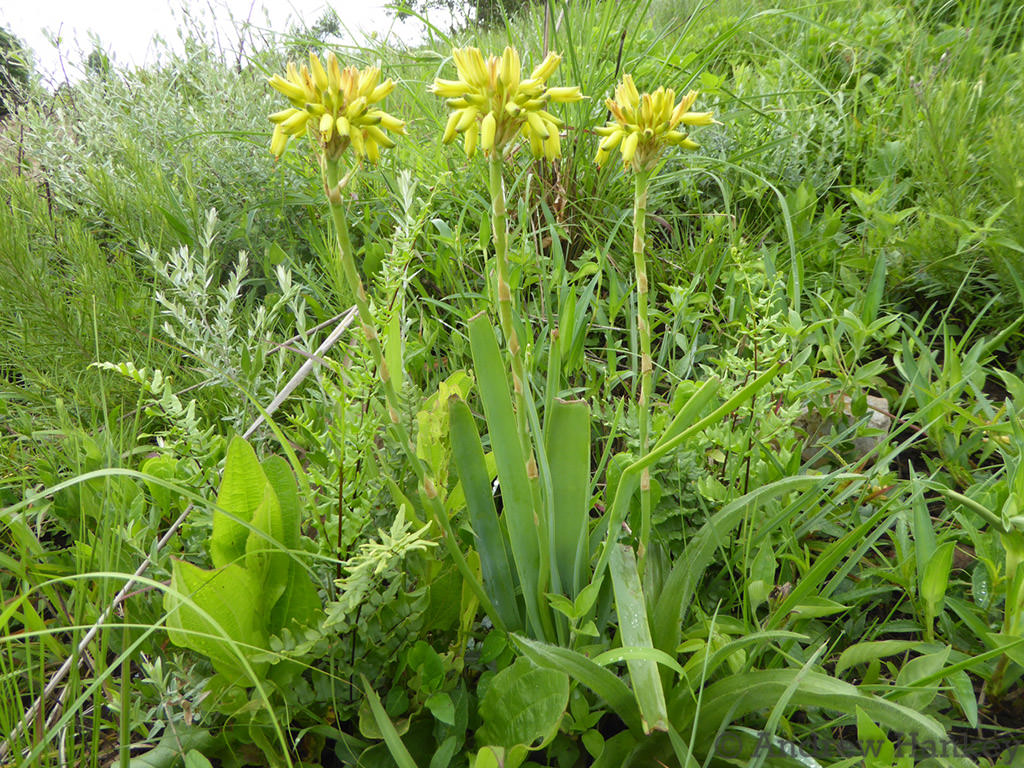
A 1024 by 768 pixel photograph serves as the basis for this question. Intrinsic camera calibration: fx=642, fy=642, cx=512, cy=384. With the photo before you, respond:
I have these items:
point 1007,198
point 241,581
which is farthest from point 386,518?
point 1007,198

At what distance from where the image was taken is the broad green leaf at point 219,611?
0.92m

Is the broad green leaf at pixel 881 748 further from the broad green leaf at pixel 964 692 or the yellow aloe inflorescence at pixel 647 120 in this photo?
the yellow aloe inflorescence at pixel 647 120

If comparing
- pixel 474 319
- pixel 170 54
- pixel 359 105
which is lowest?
pixel 474 319

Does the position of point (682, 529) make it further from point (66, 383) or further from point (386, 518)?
point (66, 383)

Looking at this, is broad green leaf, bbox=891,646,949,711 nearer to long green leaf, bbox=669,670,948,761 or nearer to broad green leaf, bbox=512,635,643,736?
long green leaf, bbox=669,670,948,761

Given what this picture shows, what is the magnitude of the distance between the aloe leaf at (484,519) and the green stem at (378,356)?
0.18ft

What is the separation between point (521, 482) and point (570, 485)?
0.29 feet

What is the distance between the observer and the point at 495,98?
0.79 m

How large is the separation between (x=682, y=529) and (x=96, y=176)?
211cm

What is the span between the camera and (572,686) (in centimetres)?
103

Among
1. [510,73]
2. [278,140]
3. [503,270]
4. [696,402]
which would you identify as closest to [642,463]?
[696,402]

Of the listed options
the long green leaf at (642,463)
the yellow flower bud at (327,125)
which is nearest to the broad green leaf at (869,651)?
the long green leaf at (642,463)

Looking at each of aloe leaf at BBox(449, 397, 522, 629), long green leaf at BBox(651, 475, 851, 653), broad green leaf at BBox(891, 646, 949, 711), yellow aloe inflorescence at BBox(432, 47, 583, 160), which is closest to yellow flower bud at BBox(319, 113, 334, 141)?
yellow aloe inflorescence at BBox(432, 47, 583, 160)

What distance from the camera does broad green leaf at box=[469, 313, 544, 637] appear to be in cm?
101
